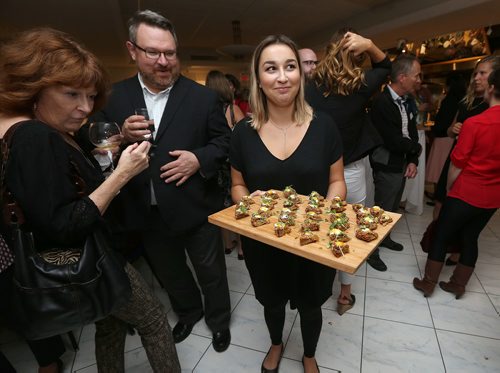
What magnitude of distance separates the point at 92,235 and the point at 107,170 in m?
0.48

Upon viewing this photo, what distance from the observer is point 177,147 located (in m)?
1.54

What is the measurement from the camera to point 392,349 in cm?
180

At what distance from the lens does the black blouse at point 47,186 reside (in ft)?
2.86

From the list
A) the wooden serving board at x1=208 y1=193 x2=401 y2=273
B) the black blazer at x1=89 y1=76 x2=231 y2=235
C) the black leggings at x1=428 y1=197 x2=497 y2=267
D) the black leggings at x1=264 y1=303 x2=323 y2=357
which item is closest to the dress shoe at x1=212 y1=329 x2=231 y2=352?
the black leggings at x1=264 y1=303 x2=323 y2=357

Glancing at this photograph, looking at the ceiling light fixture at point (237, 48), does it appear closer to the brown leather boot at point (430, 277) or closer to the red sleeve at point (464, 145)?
the red sleeve at point (464, 145)

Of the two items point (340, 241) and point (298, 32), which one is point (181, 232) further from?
point (298, 32)

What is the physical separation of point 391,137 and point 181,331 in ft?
7.27

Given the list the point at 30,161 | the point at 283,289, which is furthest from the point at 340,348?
the point at 30,161

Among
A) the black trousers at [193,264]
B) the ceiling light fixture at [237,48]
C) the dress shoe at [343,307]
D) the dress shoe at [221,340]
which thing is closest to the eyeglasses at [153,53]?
the black trousers at [193,264]

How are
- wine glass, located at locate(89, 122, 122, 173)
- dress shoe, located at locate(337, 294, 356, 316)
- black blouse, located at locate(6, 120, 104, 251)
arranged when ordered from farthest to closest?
dress shoe, located at locate(337, 294, 356, 316), wine glass, located at locate(89, 122, 122, 173), black blouse, located at locate(6, 120, 104, 251)

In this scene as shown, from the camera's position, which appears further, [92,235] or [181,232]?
[181,232]

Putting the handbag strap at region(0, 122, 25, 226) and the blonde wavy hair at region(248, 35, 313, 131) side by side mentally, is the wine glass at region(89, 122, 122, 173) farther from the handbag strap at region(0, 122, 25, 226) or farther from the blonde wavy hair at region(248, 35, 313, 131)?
the blonde wavy hair at region(248, 35, 313, 131)

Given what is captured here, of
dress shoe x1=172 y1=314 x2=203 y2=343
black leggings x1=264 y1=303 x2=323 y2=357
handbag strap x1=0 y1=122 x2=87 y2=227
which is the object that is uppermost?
handbag strap x1=0 y1=122 x2=87 y2=227

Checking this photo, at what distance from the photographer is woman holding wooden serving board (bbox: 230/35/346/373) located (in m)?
1.29
